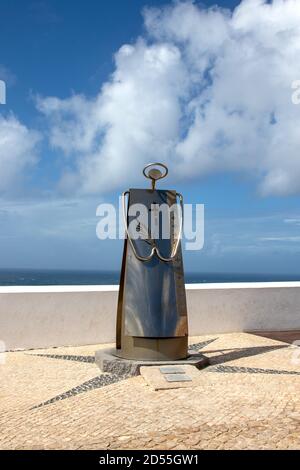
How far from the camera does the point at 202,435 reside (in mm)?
3883

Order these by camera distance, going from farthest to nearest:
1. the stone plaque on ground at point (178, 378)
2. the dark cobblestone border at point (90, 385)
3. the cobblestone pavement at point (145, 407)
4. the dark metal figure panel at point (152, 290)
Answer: the dark metal figure panel at point (152, 290), the stone plaque on ground at point (178, 378), the dark cobblestone border at point (90, 385), the cobblestone pavement at point (145, 407)

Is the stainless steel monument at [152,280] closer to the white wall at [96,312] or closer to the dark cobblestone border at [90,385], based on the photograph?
the dark cobblestone border at [90,385]

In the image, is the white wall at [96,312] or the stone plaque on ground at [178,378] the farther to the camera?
the white wall at [96,312]

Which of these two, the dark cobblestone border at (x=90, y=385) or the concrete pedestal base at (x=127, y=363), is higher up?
the concrete pedestal base at (x=127, y=363)

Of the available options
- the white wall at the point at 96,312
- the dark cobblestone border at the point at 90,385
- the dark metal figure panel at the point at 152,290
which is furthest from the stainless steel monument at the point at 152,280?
the white wall at the point at 96,312

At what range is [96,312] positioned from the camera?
810 cm

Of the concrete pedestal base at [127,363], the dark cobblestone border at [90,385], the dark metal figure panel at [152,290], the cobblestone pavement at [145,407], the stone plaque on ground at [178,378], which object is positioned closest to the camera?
the cobblestone pavement at [145,407]

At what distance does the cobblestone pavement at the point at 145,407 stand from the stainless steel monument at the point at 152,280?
1.69ft

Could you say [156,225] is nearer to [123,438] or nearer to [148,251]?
[148,251]

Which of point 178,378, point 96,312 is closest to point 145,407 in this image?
point 178,378

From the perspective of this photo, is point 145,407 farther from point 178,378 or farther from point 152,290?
point 152,290

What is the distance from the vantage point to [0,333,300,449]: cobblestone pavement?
3.80 m

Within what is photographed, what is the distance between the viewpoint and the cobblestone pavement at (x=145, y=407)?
3803 mm

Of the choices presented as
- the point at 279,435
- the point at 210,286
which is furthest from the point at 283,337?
the point at 279,435
